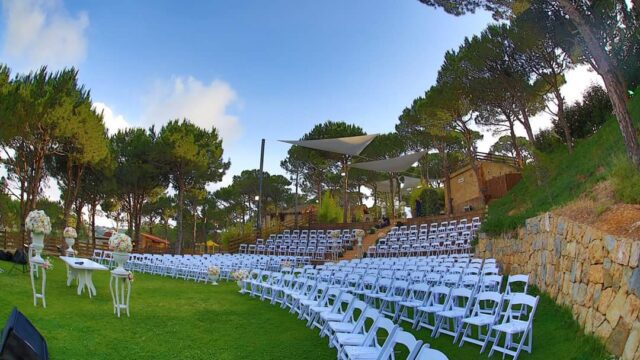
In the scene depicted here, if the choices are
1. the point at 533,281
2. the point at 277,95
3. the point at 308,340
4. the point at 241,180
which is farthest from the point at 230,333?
the point at 241,180

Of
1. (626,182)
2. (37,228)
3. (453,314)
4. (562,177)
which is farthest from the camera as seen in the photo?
(562,177)

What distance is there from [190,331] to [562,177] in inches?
367

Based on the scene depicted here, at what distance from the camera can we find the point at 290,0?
43.0 ft

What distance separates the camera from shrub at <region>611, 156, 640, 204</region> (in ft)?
17.0

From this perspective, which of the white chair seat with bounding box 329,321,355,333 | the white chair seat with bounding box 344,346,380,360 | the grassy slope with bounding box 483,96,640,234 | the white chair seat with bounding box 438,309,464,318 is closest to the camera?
the white chair seat with bounding box 344,346,380,360

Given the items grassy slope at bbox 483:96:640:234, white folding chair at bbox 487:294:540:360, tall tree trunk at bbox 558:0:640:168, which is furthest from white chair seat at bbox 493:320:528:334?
grassy slope at bbox 483:96:640:234

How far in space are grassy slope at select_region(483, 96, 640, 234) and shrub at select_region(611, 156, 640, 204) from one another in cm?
95

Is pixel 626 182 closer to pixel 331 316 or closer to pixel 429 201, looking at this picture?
pixel 331 316

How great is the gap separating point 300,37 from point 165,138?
9414mm

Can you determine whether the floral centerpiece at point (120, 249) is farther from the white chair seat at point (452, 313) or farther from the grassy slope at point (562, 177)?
the grassy slope at point (562, 177)

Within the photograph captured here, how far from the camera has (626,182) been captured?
5574 millimetres

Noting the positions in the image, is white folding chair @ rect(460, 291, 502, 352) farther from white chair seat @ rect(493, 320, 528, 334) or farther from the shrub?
the shrub

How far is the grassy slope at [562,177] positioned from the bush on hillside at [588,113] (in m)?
0.97

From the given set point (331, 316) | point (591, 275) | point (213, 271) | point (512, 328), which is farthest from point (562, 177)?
point (213, 271)
